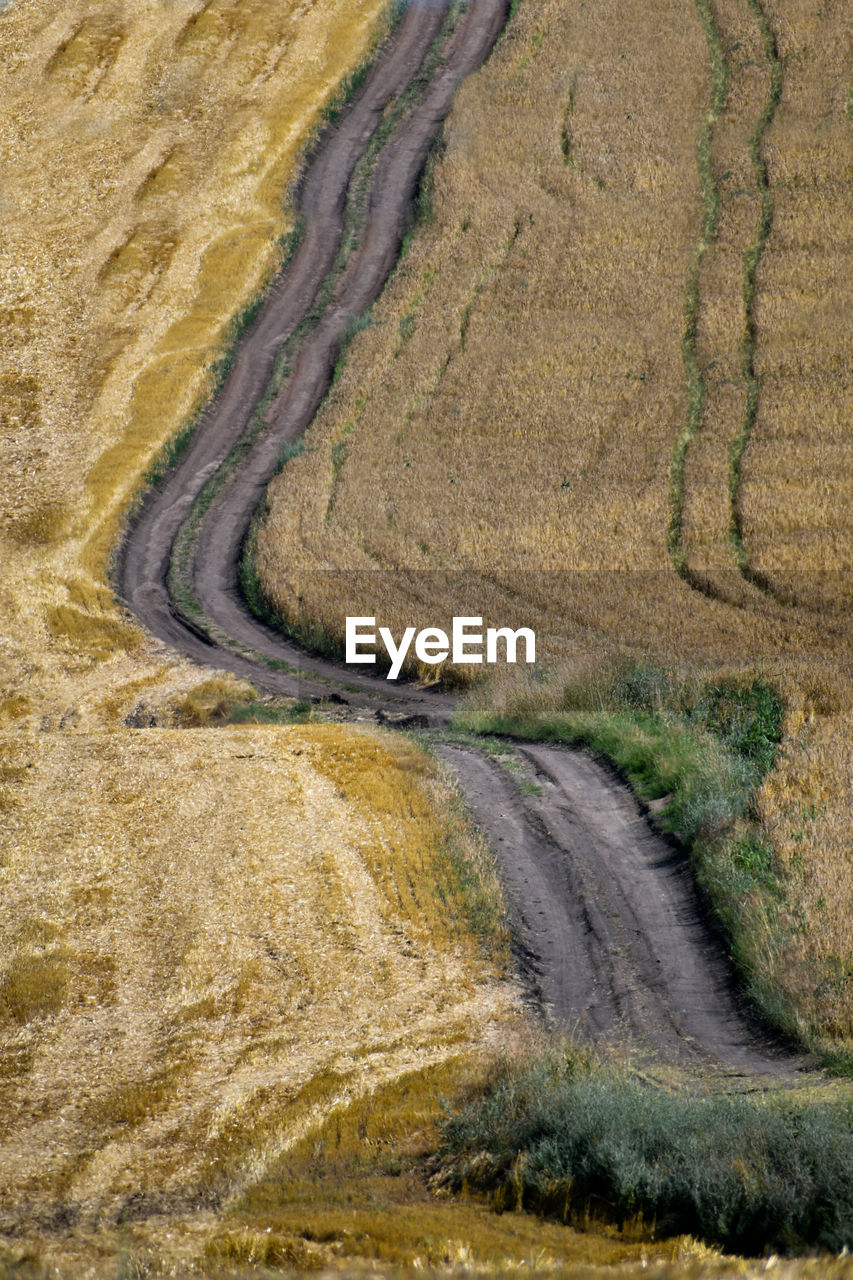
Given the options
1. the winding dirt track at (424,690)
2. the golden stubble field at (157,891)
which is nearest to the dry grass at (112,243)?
the golden stubble field at (157,891)

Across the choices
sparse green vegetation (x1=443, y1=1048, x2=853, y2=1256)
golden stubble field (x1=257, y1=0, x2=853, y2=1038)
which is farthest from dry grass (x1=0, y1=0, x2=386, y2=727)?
sparse green vegetation (x1=443, y1=1048, x2=853, y2=1256)

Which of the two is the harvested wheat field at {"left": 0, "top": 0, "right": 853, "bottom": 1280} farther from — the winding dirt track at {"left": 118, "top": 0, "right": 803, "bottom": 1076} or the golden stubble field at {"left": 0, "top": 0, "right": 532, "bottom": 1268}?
the winding dirt track at {"left": 118, "top": 0, "right": 803, "bottom": 1076}

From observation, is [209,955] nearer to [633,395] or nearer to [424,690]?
[424,690]

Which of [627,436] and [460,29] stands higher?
[460,29]

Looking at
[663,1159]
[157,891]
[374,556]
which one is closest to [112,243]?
[374,556]

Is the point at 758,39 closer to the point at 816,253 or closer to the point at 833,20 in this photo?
the point at 833,20

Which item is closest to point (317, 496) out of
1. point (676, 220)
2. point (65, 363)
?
point (65, 363)
